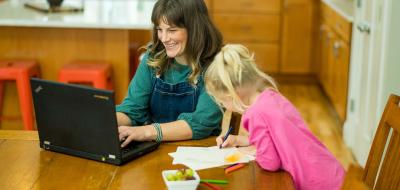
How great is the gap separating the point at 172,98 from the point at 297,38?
3670 millimetres

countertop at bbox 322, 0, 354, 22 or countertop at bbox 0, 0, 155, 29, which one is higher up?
countertop at bbox 0, 0, 155, 29

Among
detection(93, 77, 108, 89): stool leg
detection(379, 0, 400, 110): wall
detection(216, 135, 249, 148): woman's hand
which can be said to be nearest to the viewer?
detection(216, 135, 249, 148): woman's hand

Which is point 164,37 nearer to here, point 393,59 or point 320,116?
point 393,59

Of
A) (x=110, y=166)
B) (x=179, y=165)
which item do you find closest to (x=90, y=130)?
(x=110, y=166)

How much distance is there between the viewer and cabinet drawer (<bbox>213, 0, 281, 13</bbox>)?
232 inches

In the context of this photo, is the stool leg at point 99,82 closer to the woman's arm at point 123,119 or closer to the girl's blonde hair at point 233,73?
the woman's arm at point 123,119

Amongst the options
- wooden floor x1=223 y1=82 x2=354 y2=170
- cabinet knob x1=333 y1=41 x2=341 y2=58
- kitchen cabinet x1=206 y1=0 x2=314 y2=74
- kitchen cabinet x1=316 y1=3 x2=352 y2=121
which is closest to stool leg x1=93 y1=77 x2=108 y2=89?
wooden floor x1=223 y1=82 x2=354 y2=170

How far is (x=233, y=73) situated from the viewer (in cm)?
182

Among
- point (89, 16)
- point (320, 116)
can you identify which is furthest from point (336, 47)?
point (89, 16)

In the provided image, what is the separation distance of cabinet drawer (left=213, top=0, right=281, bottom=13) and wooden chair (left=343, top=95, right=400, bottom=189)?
13.3 ft

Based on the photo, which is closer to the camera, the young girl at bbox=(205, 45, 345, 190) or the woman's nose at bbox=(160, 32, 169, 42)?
the young girl at bbox=(205, 45, 345, 190)

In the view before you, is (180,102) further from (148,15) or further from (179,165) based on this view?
(148,15)

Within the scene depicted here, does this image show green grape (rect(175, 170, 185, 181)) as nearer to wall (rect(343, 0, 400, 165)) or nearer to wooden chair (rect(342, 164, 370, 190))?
wooden chair (rect(342, 164, 370, 190))

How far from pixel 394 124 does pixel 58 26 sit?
2.53 m
